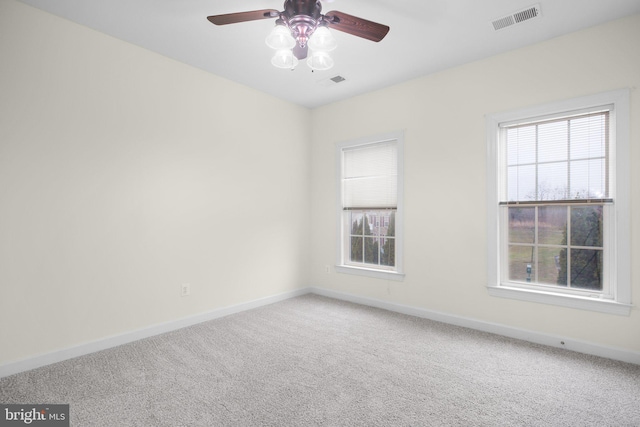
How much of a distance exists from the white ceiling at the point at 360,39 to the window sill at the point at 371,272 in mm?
2438

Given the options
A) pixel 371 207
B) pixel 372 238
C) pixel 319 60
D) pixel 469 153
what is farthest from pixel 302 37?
pixel 372 238

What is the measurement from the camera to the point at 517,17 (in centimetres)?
267

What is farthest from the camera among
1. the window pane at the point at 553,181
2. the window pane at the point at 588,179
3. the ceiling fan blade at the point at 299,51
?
the window pane at the point at 553,181

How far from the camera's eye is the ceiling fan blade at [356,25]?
198cm

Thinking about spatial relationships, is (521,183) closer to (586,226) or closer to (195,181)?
(586,226)

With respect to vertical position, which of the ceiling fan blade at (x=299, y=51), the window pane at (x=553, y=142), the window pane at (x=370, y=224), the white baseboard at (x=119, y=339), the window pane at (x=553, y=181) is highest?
the ceiling fan blade at (x=299, y=51)

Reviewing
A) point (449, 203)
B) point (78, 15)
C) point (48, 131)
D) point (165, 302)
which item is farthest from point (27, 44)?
point (449, 203)

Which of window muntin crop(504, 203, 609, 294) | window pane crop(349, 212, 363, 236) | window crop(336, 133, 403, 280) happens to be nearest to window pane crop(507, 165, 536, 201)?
window muntin crop(504, 203, 609, 294)

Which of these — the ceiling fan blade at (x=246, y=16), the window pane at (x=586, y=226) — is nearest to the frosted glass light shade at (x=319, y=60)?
the ceiling fan blade at (x=246, y=16)

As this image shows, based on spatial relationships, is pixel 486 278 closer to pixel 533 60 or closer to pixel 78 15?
pixel 533 60

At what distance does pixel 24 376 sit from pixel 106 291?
2.58ft

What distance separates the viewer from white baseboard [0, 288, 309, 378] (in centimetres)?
250

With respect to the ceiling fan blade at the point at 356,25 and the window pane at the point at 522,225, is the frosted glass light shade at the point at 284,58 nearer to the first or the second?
the ceiling fan blade at the point at 356,25

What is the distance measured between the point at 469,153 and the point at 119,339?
158 inches
